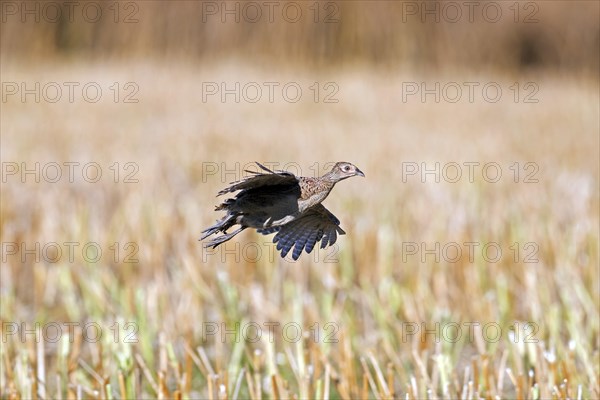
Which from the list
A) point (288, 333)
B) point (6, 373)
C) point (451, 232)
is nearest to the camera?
point (6, 373)

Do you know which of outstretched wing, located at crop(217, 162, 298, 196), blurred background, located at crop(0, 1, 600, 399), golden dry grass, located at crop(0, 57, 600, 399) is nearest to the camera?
outstretched wing, located at crop(217, 162, 298, 196)

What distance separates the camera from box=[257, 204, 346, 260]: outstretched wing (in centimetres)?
95

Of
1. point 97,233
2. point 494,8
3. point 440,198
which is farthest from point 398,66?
point 97,233

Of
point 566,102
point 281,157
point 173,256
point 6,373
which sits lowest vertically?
point 6,373

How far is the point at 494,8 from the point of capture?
9898 mm

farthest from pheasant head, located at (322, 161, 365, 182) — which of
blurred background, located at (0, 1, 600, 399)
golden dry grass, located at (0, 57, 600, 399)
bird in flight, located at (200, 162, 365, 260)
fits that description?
golden dry grass, located at (0, 57, 600, 399)

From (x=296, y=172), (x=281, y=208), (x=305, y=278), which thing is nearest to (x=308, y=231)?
(x=281, y=208)

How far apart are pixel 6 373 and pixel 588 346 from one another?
1.72 meters

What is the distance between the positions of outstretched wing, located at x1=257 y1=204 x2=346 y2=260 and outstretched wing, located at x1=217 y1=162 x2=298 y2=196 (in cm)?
4

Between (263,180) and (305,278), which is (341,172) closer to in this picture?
(263,180)

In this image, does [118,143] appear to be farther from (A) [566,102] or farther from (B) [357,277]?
(A) [566,102]

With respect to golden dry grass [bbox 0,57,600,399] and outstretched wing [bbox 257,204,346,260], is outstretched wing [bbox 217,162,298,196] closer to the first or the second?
outstretched wing [bbox 257,204,346,260]

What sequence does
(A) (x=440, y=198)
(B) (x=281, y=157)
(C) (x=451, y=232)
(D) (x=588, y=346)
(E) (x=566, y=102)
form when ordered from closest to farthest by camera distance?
(D) (x=588, y=346), (C) (x=451, y=232), (A) (x=440, y=198), (B) (x=281, y=157), (E) (x=566, y=102)

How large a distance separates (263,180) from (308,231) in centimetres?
8
